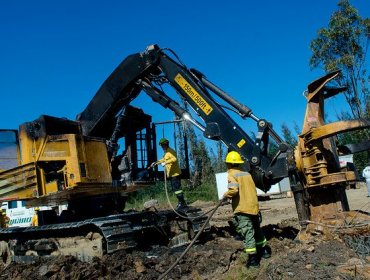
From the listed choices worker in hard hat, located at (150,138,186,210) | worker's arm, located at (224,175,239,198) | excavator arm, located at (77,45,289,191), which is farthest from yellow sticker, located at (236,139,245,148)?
worker in hard hat, located at (150,138,186,210)

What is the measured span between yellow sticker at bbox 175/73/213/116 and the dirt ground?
101 inches

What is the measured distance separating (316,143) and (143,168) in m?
3.85

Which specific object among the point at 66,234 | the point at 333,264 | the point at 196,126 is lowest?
the point at 333,264

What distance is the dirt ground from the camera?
5871 mm

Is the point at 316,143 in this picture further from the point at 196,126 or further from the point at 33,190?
the point at 33,190

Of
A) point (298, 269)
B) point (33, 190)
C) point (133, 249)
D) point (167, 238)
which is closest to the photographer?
point (298, 269)

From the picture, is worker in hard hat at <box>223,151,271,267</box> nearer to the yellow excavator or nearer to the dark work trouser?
the yellow excavator

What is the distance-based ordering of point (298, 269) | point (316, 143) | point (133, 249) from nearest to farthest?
point (298, 269), point (316, 143), point (133, 249)

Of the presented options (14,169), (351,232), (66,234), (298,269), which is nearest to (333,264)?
(298,269)

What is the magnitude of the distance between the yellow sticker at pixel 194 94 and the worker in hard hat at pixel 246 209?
1.61m

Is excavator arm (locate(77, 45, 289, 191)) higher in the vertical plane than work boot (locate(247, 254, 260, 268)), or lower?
higher

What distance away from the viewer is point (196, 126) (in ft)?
28.8

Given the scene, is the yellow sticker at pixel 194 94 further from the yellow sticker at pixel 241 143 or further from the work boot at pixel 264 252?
the work boot at pixel 264 252

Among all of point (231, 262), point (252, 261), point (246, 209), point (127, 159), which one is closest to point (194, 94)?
point (127, 159)
